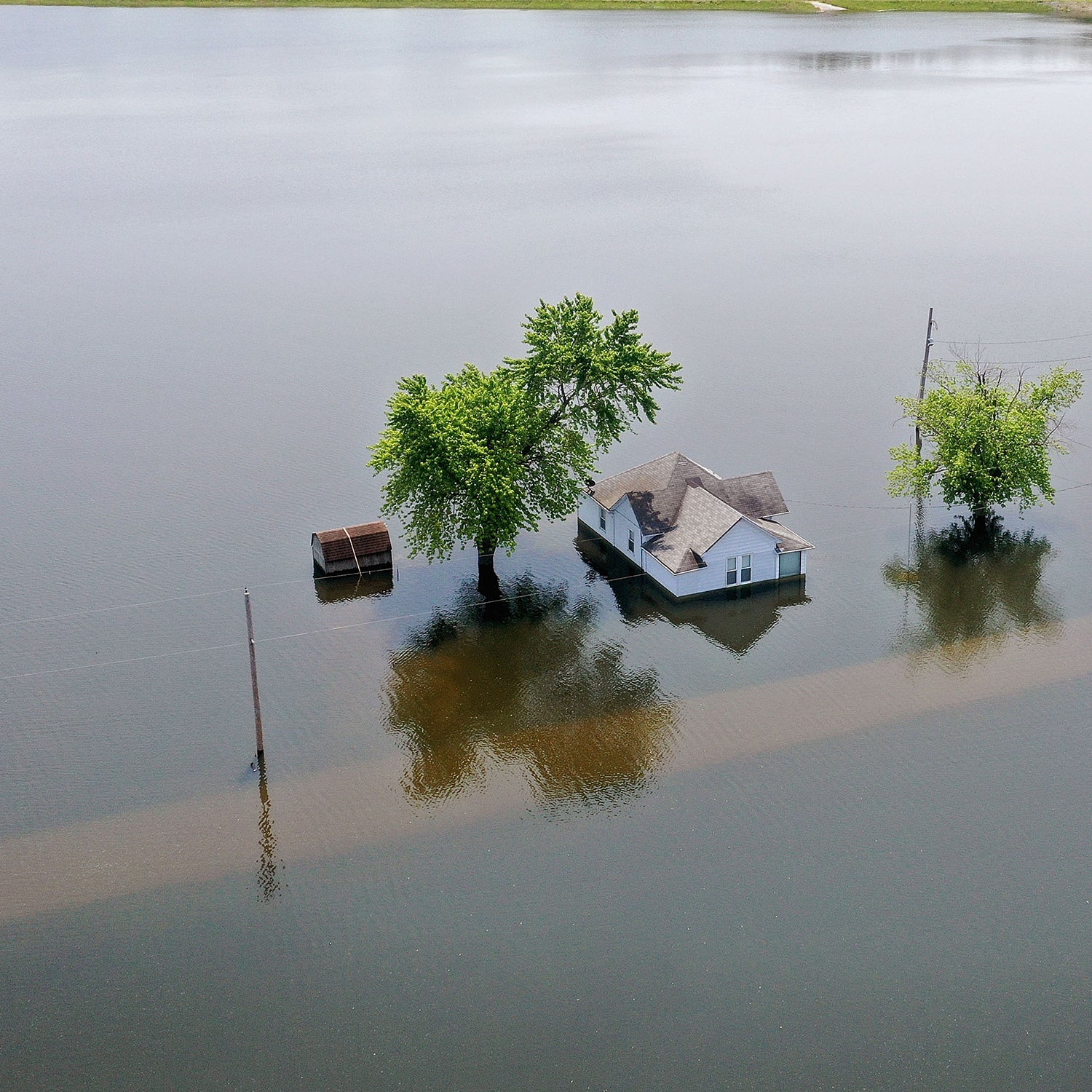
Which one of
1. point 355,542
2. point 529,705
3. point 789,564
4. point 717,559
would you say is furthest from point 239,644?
point 789,564

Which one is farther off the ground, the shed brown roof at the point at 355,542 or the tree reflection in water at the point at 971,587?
the shed brown roof at the point at 355,542

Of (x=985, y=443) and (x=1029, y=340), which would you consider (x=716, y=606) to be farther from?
(x=1029, y=340)

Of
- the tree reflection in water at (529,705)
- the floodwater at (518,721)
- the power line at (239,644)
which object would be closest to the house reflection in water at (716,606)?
the floodwater at (518,721)

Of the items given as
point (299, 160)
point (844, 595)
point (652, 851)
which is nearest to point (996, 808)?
point (652, 851)

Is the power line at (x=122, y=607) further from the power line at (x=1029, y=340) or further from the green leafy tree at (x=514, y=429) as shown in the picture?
the power line at (x=1029, y=340)

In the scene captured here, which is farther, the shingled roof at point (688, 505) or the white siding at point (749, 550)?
the shingled roof at point (688, 505)

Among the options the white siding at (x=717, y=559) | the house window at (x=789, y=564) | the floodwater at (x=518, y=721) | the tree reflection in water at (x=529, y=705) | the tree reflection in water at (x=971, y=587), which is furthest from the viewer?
the house window at (x=789, y=564)
